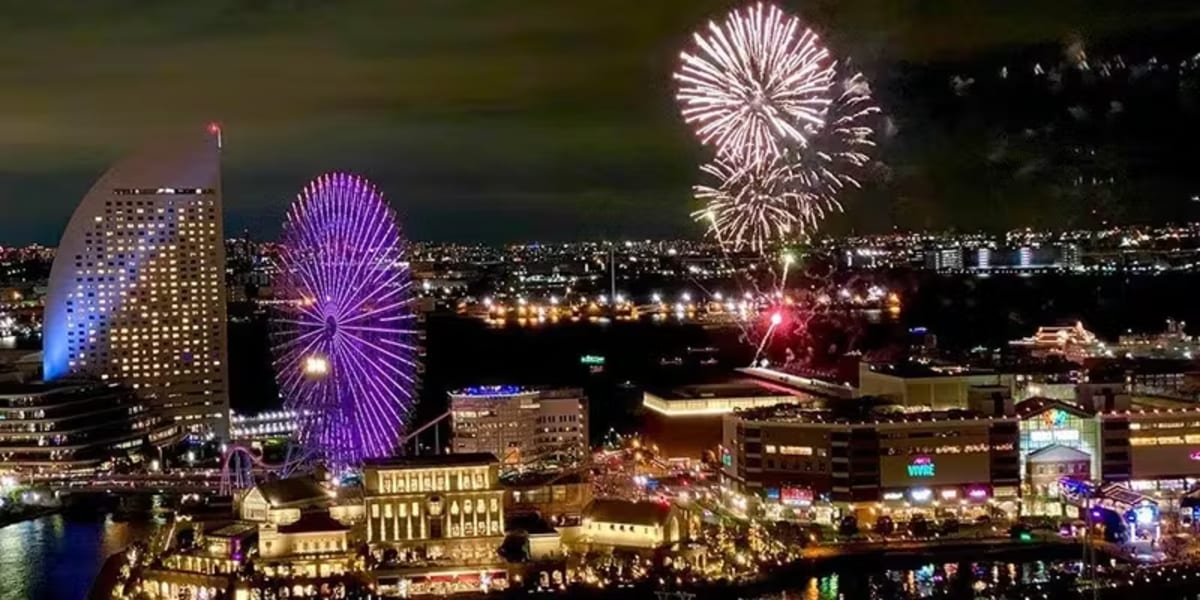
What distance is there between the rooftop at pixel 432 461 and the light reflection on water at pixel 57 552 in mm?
2265

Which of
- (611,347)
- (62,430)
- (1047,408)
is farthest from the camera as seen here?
(611,347)

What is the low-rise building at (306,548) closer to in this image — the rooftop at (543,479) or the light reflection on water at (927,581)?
the rooftop at (543,479)

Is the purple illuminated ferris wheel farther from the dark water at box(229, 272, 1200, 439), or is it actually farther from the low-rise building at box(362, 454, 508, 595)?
the dark water at box(229, 272, 1200, 439)

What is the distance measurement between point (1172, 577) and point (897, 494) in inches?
107

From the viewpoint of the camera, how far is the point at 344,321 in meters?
11.7

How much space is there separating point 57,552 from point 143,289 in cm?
662

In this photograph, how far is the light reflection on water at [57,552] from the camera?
10305 mm

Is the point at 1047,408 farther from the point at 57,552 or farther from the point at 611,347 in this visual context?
the point at 611,347

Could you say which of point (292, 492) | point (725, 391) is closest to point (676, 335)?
point (725, 391)

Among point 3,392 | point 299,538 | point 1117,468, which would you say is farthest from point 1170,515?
point 3,392

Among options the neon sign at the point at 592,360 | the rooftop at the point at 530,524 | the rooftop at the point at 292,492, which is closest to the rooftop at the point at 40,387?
the rooftop at the point at 292,492

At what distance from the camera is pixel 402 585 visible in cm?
988

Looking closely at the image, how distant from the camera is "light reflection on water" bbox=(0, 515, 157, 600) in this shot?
10.3 m

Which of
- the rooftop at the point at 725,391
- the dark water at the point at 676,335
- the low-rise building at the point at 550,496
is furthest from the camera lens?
the dark water at the point at 676,335
